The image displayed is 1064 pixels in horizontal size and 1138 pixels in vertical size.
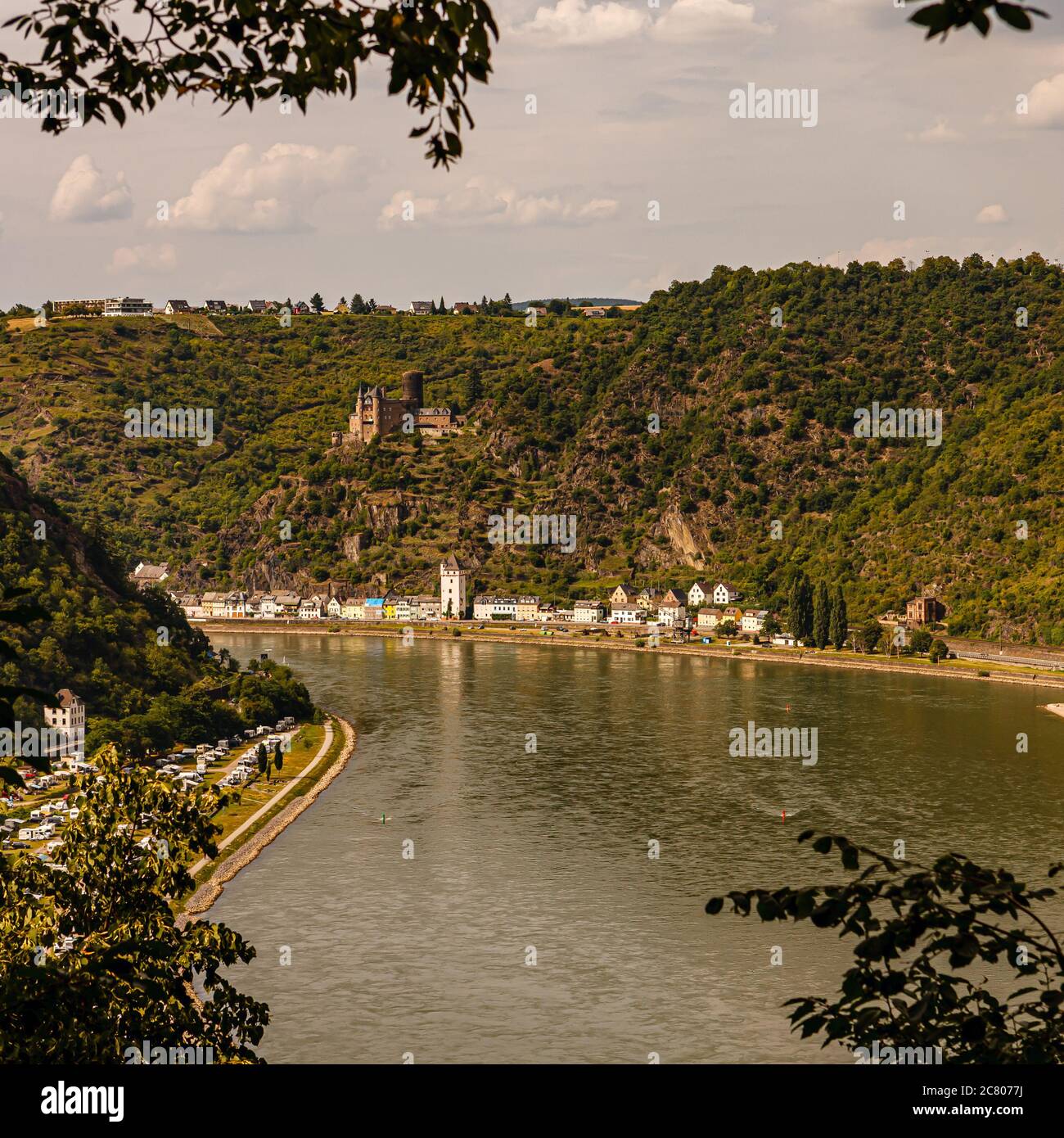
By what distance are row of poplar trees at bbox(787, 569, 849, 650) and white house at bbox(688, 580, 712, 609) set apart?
53.5ft

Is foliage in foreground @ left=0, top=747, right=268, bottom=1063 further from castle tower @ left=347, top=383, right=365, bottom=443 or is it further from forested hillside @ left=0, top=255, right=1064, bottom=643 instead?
castle tower @ left=347, top=383, right=365, bottom=443

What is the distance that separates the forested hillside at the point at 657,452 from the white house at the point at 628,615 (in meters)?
7.63

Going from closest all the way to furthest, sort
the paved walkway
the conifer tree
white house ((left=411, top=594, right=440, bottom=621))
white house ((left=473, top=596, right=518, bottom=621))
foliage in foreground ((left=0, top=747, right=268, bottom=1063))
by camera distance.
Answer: foliage in foreground ((left=0, top=747, right=268, bottom=1063)) < the paved walkway < the conifer tree < white house ((left=473, top=596, right=518, bottom=621)) < white house ((left=411, top=594, right=440, bottom=621))

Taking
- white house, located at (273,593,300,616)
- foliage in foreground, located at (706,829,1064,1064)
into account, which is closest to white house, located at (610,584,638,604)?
white house, located at (273,593,300,616)

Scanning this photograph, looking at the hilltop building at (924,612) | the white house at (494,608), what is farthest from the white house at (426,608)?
the hilltop building at (924,612)

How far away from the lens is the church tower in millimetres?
128750

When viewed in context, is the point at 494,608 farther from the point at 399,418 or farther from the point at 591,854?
the point at 591,854

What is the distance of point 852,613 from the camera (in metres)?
112

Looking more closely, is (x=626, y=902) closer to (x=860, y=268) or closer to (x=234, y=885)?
(x=234, y=885)

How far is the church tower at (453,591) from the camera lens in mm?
128750

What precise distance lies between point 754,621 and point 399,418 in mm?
60526

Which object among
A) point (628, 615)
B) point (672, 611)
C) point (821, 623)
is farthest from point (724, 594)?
point (821, 623)

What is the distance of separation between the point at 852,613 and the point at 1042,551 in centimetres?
1492

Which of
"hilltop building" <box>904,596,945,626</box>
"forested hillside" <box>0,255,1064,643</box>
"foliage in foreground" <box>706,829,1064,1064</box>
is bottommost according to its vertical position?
"hilltop building" <box>904,596,945,626</box>
